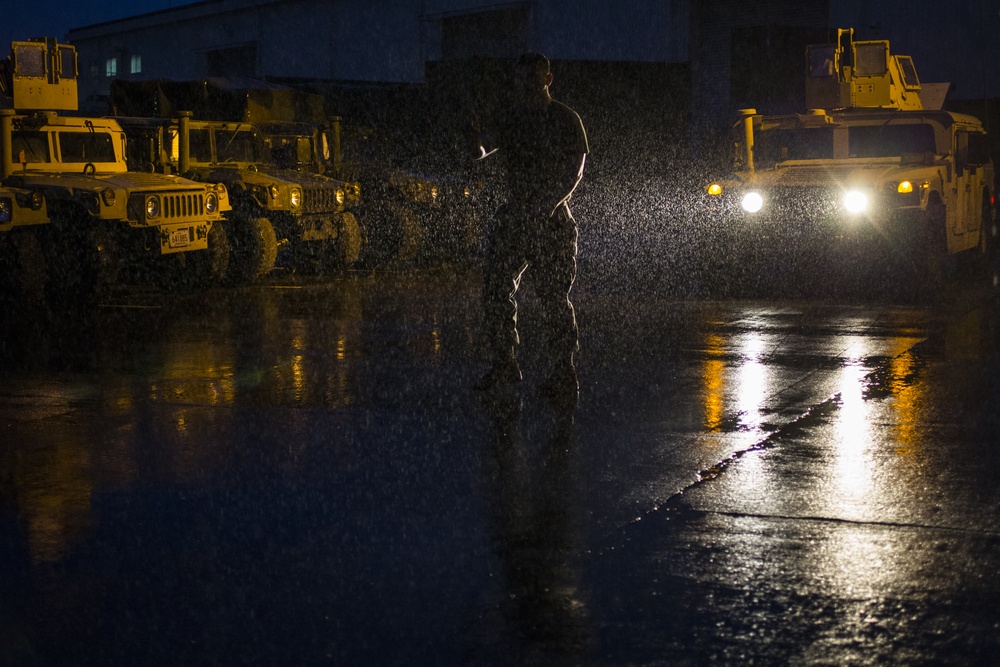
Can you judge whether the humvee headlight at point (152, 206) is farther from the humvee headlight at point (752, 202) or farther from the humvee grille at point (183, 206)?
the humvee headlight at point (752, 202)

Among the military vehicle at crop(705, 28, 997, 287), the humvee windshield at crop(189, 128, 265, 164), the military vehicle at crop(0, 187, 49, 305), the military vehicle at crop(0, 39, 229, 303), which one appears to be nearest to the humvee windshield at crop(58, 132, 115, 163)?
the military vehicle at crop(0, 39, 229, 303)

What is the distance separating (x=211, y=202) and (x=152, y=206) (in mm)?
→ 1199

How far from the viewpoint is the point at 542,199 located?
25.1 feet

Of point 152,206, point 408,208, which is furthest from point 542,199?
point 408,208

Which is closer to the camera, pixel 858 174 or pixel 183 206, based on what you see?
pixel 858 174

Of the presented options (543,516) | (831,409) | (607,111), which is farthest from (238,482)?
(607,111)

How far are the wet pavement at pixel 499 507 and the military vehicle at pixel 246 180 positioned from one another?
6180 millimetres

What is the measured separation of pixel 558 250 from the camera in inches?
303

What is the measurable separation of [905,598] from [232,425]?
3928 millimetres

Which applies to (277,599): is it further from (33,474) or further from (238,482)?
(33,474)

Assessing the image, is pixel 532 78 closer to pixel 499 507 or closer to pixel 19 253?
pixel 499 507

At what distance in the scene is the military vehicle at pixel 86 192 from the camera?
44.9 ft

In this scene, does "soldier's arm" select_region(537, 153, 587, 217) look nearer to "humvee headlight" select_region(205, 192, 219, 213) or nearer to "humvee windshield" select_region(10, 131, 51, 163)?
"humvee headlight" select_region(205, 192, 219, 213)

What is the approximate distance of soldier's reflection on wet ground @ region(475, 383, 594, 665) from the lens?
12.5ft
